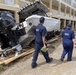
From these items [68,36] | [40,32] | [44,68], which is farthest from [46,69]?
[68,36]

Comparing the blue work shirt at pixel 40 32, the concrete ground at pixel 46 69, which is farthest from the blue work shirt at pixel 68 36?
the blue work shirt at pixel 40 32

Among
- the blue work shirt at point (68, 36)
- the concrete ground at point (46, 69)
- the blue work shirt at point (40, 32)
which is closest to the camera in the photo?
the concrete ground at point (46, 69)

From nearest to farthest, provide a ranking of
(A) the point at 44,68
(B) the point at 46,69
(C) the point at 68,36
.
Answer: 1. (B) the point at 46,69
2. (A) the point at 44,68
3. (C) the point at 68,36

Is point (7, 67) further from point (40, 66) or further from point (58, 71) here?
point (58, 71)

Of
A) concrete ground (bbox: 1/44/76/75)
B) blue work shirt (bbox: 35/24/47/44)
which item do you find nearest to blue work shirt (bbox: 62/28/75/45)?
concrete ground (bbox: 1/44/76/75)

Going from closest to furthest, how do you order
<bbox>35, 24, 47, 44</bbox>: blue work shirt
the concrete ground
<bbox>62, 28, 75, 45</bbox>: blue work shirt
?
the concrete ground
<bbox>35, 24, 47, 44</bbox>: blue work shirt
<bbox>62, 28, 75, 45</bbox>: blue work shirt

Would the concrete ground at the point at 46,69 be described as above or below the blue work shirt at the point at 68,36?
below

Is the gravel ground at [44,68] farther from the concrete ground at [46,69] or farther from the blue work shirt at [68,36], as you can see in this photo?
the blue work shirt at [68,36]

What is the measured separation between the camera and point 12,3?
1991 centimetres

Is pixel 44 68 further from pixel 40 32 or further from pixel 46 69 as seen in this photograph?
pixel 40 32

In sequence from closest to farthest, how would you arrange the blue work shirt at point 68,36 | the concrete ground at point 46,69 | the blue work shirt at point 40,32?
the concrete ground at point 46,69
the blue work shirt at point 40,32
the blue work shirt at point 68,36

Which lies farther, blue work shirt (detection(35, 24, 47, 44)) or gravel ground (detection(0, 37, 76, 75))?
blue work shirt (detection(35, 24, 47, 44))

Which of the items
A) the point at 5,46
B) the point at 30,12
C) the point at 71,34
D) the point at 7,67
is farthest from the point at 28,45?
the point at 71,34

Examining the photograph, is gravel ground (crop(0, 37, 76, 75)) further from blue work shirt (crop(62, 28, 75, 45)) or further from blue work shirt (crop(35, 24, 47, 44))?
blue work shirt (crop(35, 24, 47, 44))
